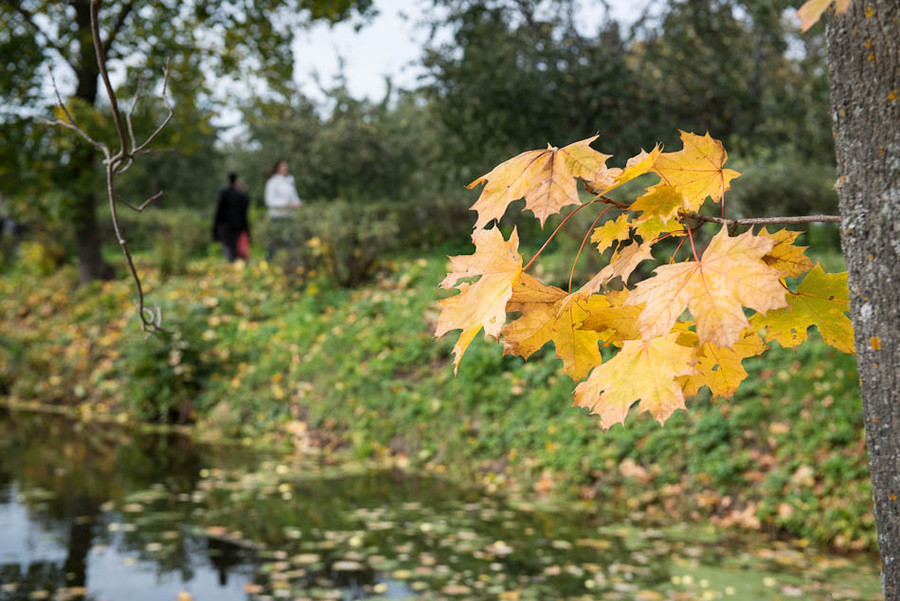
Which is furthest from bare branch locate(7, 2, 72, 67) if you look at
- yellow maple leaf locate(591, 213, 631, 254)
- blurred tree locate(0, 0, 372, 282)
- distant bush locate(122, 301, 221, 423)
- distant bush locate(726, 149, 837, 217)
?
yellow maple leaf locate(591, 213, 631, 254)

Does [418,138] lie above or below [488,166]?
above

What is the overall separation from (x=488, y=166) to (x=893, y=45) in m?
11.0

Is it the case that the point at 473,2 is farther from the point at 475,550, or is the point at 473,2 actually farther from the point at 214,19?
the point at 475,550

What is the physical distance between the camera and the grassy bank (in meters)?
5.86

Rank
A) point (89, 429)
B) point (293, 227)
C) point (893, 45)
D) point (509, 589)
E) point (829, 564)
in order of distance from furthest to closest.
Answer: point (293, 227) → point (89, 429) → point (829, 564) → point (509, 589) → point (893, 45)

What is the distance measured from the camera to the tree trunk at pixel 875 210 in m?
1.29

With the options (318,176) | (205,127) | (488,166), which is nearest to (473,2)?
(488,166)

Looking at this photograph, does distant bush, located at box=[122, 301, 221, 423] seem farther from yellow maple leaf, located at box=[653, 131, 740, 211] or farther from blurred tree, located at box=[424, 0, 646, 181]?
yellow maple leaf, located at box=[653, 131, 740, 211]

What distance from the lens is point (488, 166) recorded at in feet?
39.9

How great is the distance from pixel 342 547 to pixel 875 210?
455cm

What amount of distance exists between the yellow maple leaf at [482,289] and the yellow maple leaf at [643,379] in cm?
22

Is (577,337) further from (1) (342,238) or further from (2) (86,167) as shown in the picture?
(2) (86,167)

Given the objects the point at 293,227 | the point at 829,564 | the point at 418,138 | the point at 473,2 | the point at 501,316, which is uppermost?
the point at 473,2

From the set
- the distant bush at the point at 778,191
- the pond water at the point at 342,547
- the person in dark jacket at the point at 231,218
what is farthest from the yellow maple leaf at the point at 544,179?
the person in dark jacket at the point at 231,218
